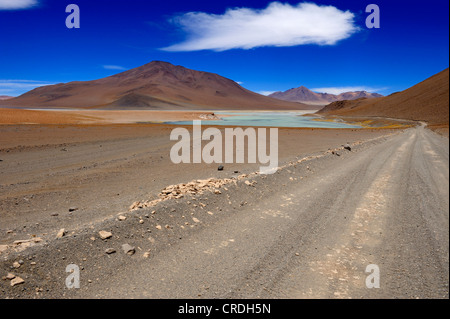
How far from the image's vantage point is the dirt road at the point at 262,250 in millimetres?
3354

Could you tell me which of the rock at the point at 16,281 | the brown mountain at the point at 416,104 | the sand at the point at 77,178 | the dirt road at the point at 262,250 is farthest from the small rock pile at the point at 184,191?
the brown mountain at the point at 416,104

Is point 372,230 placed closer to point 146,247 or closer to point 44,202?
point 146,247

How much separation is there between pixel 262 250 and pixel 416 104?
264 ft

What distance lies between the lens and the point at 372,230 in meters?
4.91

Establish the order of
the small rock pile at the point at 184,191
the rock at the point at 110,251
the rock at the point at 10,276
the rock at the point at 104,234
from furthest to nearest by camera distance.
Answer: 1. the small rock pile at the point at 184,191
2. the rock at the point at 104,234
3. the rock at the point at 110,251
4. the rock at the point at 10,276

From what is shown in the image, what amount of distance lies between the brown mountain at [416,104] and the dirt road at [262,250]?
0.35 meters

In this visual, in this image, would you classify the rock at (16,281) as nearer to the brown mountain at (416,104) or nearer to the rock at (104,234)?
the rock at (104,234)

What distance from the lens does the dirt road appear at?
11.0 ft

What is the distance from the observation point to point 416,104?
68.3 meters

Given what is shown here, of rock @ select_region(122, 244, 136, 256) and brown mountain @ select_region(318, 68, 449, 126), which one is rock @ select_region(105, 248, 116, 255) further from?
brown mountain @ select_region(318, 68, 449, 126)

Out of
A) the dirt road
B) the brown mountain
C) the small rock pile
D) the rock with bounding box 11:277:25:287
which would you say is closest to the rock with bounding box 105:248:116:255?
the dirt road

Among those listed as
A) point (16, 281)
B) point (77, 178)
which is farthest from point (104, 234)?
point (77, 178)

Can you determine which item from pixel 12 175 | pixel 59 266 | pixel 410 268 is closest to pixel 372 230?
pixel 410 268

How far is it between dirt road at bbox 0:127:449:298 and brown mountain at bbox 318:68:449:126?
1.14 ft
